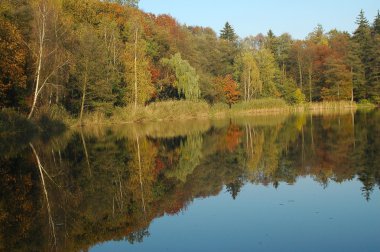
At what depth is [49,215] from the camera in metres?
8.94

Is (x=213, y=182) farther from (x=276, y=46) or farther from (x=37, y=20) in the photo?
(x=276, y=46)

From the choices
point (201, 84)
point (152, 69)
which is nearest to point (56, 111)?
point (152, 69)

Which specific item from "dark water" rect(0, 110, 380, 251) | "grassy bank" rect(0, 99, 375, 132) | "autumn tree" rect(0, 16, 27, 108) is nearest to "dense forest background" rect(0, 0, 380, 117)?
"autumn tree" rect(0, 16, 27, 108)

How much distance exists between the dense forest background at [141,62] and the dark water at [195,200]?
15.2m

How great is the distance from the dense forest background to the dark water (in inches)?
597

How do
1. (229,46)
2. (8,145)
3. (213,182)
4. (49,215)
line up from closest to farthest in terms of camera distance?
(49,215) < (213,182) < (8,145) < (229,46)

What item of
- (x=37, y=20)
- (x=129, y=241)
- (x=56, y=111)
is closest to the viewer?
(x=129, y=241)

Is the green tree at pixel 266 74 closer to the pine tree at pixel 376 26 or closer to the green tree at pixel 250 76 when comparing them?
the green tree at pixel 250 76

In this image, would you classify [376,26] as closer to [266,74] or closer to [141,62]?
[266,74]

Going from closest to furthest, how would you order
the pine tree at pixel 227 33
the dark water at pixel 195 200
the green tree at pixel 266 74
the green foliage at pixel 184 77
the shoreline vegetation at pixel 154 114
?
the dark water at pixel 195 200, the shoreline vegetation at pixel 154 114, the green foliage at pixel 184 77, the green tree at pixel 266 74, the pine tree at pixel 227 33

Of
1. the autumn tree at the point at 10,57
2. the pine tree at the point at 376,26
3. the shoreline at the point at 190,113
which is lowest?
the shoreline at the point at 190,113

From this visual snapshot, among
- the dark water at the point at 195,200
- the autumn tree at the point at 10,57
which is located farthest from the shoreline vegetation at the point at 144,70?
the dark water at the point at 195,200

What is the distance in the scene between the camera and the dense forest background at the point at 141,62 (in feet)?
103

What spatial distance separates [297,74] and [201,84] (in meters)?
32.0
